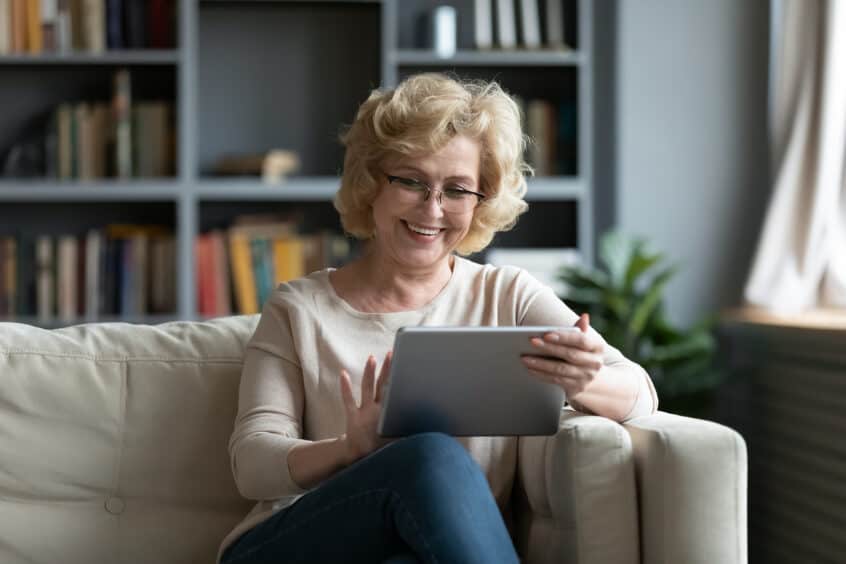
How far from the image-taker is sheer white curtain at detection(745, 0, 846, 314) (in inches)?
129

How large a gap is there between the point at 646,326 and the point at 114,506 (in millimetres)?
2004

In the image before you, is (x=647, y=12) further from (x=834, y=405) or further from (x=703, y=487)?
(x=703, y=487)

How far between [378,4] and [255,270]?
3.38ft

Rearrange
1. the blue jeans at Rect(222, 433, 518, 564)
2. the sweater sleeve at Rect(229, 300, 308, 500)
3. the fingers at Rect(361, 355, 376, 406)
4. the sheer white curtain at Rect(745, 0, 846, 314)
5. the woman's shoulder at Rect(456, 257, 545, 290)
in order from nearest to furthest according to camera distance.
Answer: the blue jeans at Rect(222, 433, 518, 564) → the fingers at Rect(361, 355, 376, 406) → the sweater sleeve at Rect(229, 300, 308, 500) → the woman's shoulder at Rect(456, 257, 545, 290) → the sheer white curtain at Rect(745, 0, 846, 314)

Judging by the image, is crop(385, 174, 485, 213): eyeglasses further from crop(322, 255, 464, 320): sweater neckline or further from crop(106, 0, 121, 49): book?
crop(106, 0, 121, 49): book

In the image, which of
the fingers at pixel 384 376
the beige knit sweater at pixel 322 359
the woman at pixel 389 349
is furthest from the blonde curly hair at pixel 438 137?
the fingers at pixel 384 376

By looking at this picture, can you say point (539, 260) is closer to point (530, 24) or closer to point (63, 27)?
point (530, 24)

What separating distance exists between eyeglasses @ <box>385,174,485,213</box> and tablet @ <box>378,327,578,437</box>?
1.33 feet

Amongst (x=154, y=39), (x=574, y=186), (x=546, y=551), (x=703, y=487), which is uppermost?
(x=154, y=39)

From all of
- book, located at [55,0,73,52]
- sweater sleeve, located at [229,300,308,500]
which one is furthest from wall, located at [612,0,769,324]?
sweater sleeve, located at [229,300,308,500]

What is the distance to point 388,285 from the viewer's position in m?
1.94

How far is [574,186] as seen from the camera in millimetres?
3881

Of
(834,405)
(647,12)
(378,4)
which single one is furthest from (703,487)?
(378,4)

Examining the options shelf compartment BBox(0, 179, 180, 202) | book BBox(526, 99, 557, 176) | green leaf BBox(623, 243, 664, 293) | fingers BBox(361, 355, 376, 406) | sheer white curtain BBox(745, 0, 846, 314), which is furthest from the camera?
book BBox(526, 99, 557, 176)
